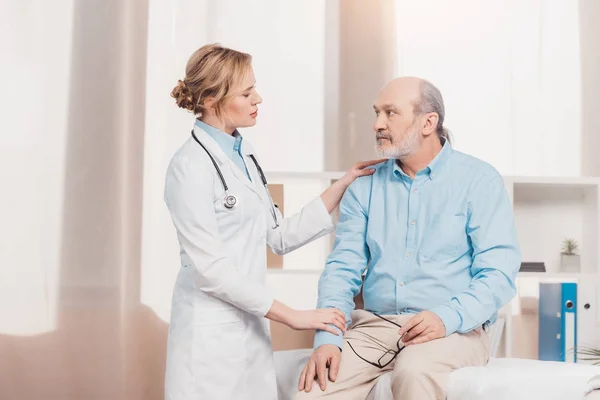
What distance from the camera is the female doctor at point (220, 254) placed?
74.4 inches

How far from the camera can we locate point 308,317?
1992mm

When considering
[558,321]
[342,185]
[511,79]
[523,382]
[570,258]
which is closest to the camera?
[523,382]

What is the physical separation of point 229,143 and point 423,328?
61 centimetres

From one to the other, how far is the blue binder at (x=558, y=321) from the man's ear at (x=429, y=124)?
106 cm

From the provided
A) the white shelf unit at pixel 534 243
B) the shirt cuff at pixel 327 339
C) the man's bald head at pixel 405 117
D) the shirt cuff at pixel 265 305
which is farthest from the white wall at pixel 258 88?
the shirt cuff at pixel 265 305

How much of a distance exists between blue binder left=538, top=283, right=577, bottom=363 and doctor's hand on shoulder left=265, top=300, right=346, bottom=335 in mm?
1220

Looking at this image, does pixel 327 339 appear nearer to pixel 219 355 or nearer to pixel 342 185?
pixel 219 355

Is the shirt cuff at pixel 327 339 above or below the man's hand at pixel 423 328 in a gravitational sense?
below

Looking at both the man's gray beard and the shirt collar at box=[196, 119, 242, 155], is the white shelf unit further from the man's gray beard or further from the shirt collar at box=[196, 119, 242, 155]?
the shirt collar at box=[196, 119, 242, 155]

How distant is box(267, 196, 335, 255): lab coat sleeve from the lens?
220 cm

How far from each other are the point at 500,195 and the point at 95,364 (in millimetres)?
1949

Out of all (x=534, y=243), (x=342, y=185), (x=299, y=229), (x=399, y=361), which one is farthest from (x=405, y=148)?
(x=534, y=243)

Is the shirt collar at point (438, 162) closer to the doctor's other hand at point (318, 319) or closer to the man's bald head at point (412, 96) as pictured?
the man's bald head at point (412, 96)

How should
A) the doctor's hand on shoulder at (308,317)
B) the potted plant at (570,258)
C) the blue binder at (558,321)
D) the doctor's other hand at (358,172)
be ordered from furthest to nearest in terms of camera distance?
the potted plant at (570,258), the blue binder at (558,321), the doctor's other hand at (358,172), the doctor's hand on shoulder at (308,317)
